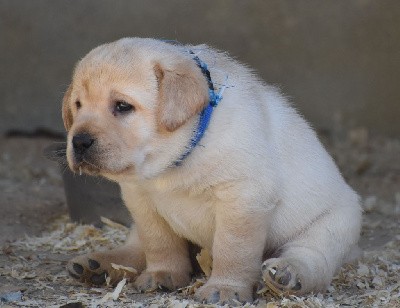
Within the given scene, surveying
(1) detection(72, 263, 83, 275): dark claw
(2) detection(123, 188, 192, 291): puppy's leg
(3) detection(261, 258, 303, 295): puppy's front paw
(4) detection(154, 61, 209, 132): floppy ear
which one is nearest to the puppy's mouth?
A: (4) detection(154, 61, 209, 132): floppy ear

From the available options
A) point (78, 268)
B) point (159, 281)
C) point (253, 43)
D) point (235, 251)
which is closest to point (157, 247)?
point (159, 281)

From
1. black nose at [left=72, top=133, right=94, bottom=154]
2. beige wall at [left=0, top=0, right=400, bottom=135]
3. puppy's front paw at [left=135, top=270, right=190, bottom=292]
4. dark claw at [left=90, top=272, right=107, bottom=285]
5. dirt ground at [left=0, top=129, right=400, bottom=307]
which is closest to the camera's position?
black nose at [left=72, top=133, right=94, bottom=154]

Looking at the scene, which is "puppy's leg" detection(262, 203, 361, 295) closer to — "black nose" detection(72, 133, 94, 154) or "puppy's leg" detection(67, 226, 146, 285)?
"puppy's leg" detection(67, 226, 146, 285)

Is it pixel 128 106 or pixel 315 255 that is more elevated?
pixel 128 106

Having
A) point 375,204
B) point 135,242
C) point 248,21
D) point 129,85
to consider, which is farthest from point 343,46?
point 129,85

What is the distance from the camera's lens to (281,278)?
4.50m

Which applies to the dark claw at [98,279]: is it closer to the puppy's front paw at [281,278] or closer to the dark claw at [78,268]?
the dark claw at [78,268]

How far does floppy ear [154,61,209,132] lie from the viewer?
4.29m

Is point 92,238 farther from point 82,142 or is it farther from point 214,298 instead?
point 82,142

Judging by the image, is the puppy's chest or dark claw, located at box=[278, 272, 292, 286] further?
the puppy's chest

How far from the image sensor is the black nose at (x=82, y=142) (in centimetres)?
425

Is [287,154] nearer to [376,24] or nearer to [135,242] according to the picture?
[135,242]

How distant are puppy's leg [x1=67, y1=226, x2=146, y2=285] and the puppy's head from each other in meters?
0.73

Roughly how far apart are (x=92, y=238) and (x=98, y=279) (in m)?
1.13
